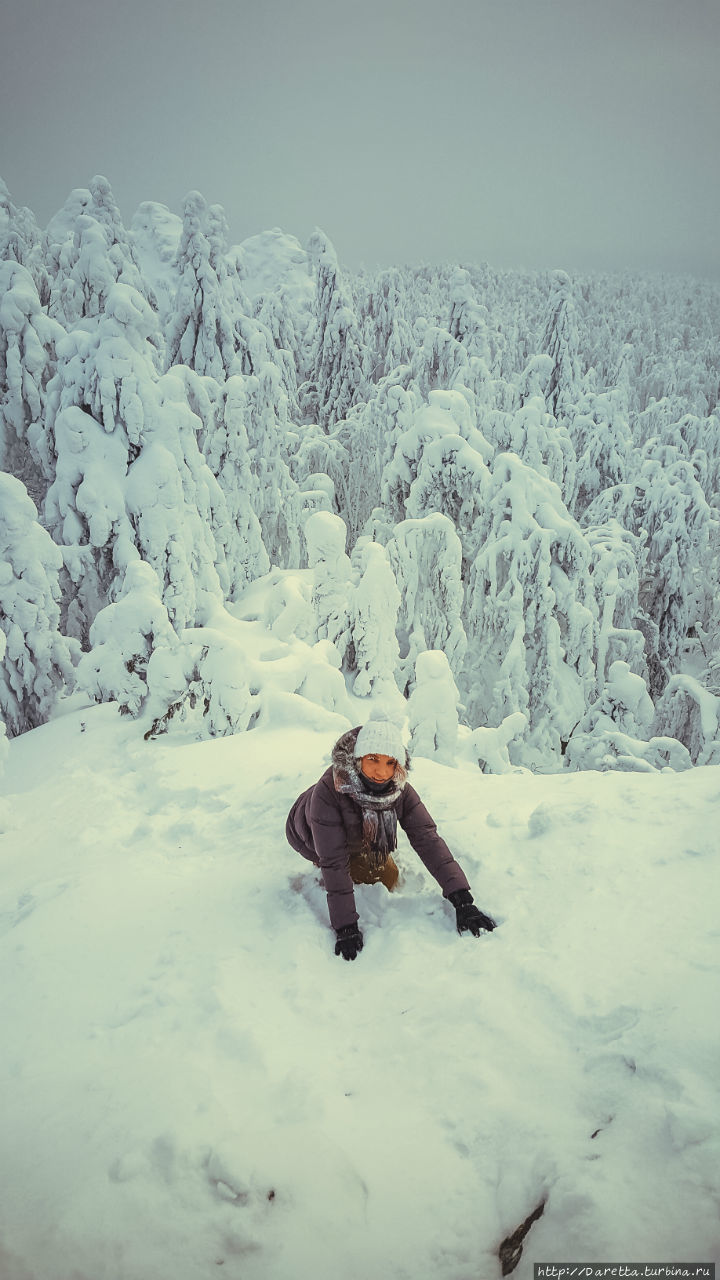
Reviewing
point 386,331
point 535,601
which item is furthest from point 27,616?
point 386,331

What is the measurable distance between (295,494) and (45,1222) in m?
17.5

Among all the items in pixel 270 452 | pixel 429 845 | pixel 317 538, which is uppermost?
pixel 270 452

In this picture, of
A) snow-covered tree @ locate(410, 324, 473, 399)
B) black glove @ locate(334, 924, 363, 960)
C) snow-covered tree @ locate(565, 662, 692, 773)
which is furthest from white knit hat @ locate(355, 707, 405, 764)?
snow-covered tree @ locate(410, 324, 473, 399)

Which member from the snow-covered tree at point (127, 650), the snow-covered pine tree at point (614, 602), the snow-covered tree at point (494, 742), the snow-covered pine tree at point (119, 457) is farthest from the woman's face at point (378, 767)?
the snow-covered pine tree at point (614, 602)

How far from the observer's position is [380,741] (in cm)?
254

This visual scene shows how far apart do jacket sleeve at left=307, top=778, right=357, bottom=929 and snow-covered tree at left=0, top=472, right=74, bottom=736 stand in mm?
7842

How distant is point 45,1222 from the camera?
1533 mm

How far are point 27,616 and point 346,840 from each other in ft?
26.3

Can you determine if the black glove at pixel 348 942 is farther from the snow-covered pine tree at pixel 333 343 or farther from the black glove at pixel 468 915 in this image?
the snow-covered pine tree at pixel 333 343

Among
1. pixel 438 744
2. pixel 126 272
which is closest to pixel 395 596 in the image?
pixel 438 744

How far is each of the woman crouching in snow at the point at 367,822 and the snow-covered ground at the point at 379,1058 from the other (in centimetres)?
16

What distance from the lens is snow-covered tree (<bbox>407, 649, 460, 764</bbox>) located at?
24.1ft

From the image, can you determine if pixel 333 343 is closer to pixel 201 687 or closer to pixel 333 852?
pixel 201 687

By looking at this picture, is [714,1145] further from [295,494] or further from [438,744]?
[295,494]
